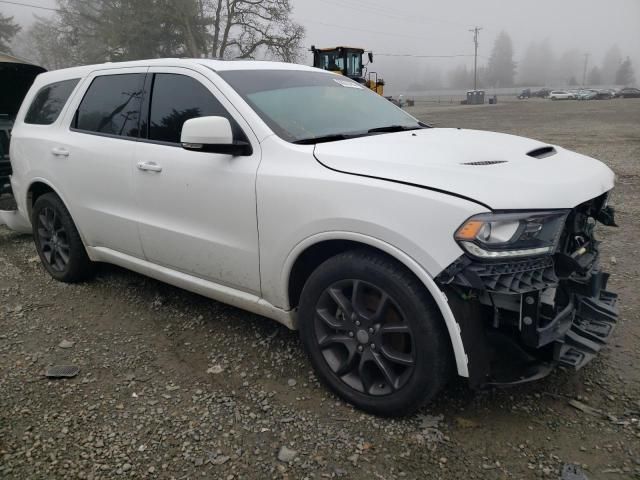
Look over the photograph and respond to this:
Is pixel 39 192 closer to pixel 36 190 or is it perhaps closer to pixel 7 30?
pixel 36 190

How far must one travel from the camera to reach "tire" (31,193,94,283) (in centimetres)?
413

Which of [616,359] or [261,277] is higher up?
[261,277]

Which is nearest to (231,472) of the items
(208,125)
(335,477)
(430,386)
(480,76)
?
(335,477)

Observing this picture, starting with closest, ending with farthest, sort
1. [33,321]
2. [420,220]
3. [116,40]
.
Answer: [420,220]
[33,321]
[116,40]

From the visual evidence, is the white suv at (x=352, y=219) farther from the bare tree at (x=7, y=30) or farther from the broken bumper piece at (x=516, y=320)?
the bare tree at (x=7, y=30)

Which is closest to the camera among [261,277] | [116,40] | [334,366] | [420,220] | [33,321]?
[420,220]

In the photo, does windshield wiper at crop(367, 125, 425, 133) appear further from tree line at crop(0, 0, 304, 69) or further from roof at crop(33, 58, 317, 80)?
tree line at crop(0, 0, 304, 69)

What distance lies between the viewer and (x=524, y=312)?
2.16 metres

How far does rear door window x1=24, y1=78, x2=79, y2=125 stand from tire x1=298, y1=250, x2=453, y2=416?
2.86 meters

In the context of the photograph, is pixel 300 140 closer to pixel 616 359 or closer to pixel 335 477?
pixel 335 477

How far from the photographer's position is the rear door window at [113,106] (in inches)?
139

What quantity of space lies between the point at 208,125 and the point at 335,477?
180 cm

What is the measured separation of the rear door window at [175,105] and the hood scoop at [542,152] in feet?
5.66

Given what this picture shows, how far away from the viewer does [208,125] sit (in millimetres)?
2676
